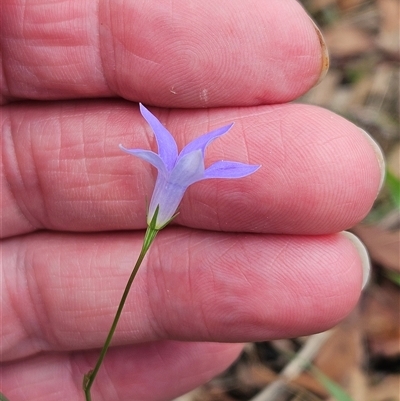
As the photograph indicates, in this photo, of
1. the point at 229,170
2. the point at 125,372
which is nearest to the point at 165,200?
the point at 229,170

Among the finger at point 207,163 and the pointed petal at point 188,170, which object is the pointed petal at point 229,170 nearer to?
the pointed petal at point 188,170

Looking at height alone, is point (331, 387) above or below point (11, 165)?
below

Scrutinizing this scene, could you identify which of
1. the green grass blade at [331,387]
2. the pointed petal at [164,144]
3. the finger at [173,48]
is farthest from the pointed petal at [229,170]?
the green grass blade at [331,387]

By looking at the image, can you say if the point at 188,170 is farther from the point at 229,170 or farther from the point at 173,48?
the point at 173,48

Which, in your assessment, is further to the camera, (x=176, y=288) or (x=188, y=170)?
(x=176, y=288)

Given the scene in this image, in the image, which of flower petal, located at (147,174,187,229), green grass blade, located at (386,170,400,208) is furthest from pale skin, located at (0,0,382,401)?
green grass blade, located at (386,170,400,208)

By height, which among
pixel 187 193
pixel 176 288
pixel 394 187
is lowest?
pixel 394 187

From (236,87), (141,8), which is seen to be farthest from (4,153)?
(236,87)
